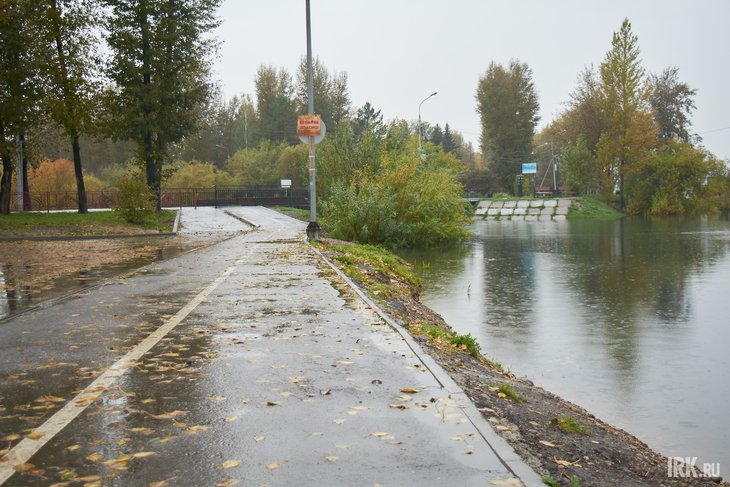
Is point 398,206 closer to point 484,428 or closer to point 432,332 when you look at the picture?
point 432,332

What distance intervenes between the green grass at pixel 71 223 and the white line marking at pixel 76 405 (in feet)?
78.9

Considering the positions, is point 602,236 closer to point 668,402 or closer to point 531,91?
point 668,402

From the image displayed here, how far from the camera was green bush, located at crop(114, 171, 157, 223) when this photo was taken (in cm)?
3434

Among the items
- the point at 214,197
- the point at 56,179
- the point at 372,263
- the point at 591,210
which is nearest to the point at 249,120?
the point at 56,179

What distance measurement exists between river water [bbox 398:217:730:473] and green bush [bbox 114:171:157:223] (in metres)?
14.5

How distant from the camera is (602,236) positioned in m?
41.2

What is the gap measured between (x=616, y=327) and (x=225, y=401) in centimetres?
1029

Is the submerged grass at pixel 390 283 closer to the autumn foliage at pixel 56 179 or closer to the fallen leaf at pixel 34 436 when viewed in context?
the fallen leaf at pixel 34 436

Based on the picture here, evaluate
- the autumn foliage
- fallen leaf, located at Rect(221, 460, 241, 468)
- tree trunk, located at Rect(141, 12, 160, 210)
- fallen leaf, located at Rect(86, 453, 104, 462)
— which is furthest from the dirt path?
the autumn foliage

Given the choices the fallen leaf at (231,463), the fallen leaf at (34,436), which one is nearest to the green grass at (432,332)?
the fallen leaf at (231,463)

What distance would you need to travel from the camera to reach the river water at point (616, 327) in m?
8.66

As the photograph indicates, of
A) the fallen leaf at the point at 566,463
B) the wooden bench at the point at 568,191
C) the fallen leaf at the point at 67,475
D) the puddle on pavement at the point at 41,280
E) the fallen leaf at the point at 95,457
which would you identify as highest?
the wooden bench at the point at 568,191

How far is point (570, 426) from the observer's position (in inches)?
247

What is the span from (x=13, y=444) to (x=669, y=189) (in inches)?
2950
